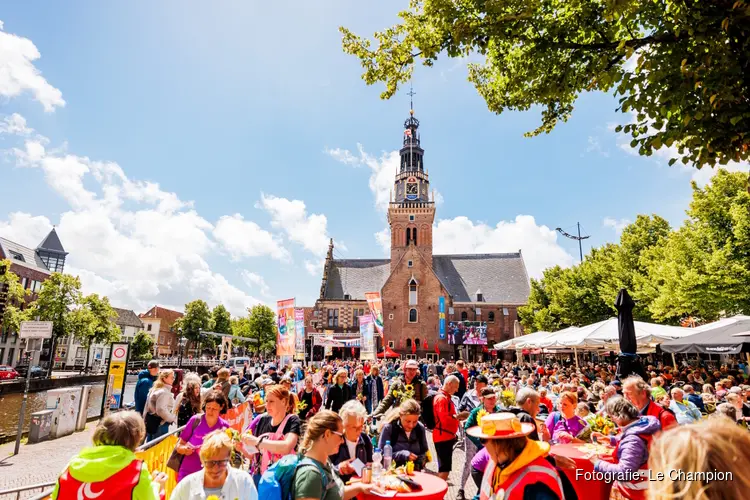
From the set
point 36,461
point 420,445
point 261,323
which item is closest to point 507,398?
point 420,445

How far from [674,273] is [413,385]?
669 inches

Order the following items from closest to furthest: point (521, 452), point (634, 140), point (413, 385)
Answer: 1. point (521, 452)
2. point (634, 140)
3. point (413, 385)

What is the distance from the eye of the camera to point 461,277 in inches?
2158

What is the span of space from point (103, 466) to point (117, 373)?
1167cm

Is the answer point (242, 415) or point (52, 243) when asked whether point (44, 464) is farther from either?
point (52, 243)

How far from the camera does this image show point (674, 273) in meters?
18.0

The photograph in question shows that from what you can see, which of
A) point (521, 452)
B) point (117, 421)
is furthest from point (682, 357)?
point (117, 421)

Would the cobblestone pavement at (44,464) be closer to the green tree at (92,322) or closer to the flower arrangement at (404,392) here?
the flower arrangement at (404,392)

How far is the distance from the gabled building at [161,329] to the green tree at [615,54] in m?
79.8

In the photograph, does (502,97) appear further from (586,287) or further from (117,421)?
(586,287)

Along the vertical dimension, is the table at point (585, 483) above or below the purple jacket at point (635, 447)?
below

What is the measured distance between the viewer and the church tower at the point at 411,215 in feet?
172

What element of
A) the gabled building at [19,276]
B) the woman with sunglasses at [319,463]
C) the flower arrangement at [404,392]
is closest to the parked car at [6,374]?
the gabled building at [19,276]

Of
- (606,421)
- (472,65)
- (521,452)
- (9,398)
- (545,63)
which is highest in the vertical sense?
(472,65)
